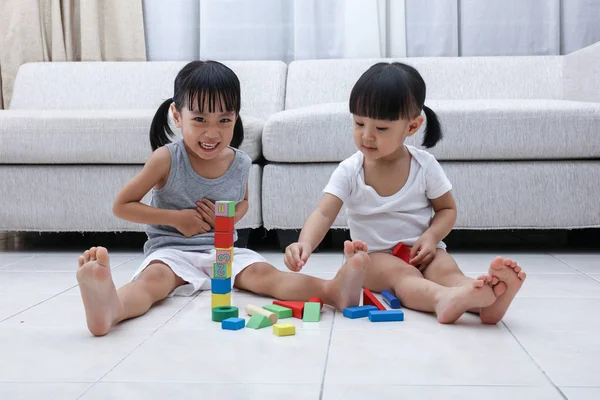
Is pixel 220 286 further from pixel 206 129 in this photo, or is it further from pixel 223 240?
pixel 206 129

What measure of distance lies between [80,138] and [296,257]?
1048 mm

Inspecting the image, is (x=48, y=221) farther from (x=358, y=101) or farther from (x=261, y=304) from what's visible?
(x=358, y=101)

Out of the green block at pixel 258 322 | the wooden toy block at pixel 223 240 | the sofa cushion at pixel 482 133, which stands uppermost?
the sofa cushion at pixel 482 133

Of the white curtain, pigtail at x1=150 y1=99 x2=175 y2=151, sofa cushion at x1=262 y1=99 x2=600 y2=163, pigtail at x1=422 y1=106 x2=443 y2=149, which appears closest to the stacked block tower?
pigtail at x1=150 y1=99 x2=175 y2=151

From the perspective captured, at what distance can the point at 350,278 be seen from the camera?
1265 mm

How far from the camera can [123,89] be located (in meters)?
2.72

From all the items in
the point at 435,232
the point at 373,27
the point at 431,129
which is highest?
the point at 373,27

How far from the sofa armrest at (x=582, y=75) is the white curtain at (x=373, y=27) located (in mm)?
342

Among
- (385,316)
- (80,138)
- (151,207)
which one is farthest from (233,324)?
(80,138)

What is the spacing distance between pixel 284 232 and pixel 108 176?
0.56 m

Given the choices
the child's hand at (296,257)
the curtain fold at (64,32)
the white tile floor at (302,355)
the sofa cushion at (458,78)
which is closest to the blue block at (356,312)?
the white tile floor at (302,355)

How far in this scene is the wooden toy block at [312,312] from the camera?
4.07 feet

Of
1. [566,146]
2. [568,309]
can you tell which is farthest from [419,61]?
[568,309]

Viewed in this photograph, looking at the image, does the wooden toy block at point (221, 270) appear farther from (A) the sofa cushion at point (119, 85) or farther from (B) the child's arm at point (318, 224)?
(A) the sofa cushion at point (119, 85)
